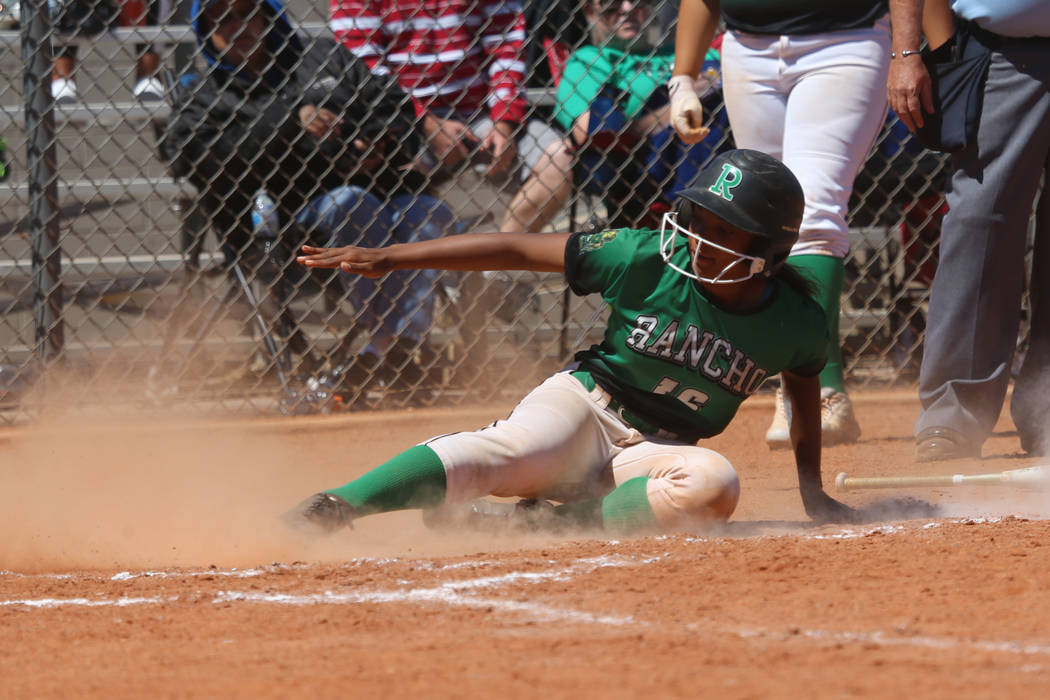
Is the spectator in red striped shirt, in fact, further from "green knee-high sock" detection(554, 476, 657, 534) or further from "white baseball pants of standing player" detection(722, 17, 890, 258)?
"green knee-high sock" detection(554, 476, 657, 534)

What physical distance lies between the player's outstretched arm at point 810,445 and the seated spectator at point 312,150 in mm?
2565

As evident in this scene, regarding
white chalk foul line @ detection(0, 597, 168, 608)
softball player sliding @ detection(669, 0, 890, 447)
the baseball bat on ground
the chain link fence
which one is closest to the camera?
white chalk foul line @ detection(0, 597, 168, 608)

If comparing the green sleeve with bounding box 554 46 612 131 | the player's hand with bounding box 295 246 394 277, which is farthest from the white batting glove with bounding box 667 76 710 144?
the green sleeve with bounding box 554 46 612 131

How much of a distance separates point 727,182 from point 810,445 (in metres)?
0.72

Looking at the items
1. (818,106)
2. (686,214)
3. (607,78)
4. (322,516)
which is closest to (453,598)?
(322,516)

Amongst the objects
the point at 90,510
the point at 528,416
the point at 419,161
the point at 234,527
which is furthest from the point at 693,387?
the point at 419,161

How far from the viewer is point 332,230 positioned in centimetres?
564

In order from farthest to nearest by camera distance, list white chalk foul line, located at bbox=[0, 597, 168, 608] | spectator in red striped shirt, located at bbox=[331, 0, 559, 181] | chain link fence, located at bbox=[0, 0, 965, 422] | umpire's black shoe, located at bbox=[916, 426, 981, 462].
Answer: spectator in red striped shirt, located at bbox=[331, 0, 559, 181] → chain link fence, located at bbox=[0, 0, 965, 422] → umpire's black shoe, located at bbox=[916, 426, 981, 462] → white chalk foul line, located at bbox=[0, 597, 168, 608]

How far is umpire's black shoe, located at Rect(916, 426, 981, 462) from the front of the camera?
4184mm

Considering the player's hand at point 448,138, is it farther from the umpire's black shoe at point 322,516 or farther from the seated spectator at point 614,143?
the umpire's black shoe at point 322,516

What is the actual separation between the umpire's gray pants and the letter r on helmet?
1.39 meters

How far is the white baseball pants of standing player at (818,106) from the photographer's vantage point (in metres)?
3.89

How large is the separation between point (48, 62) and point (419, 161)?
1.62m

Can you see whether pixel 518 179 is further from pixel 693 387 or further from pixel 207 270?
pixel 693 387
